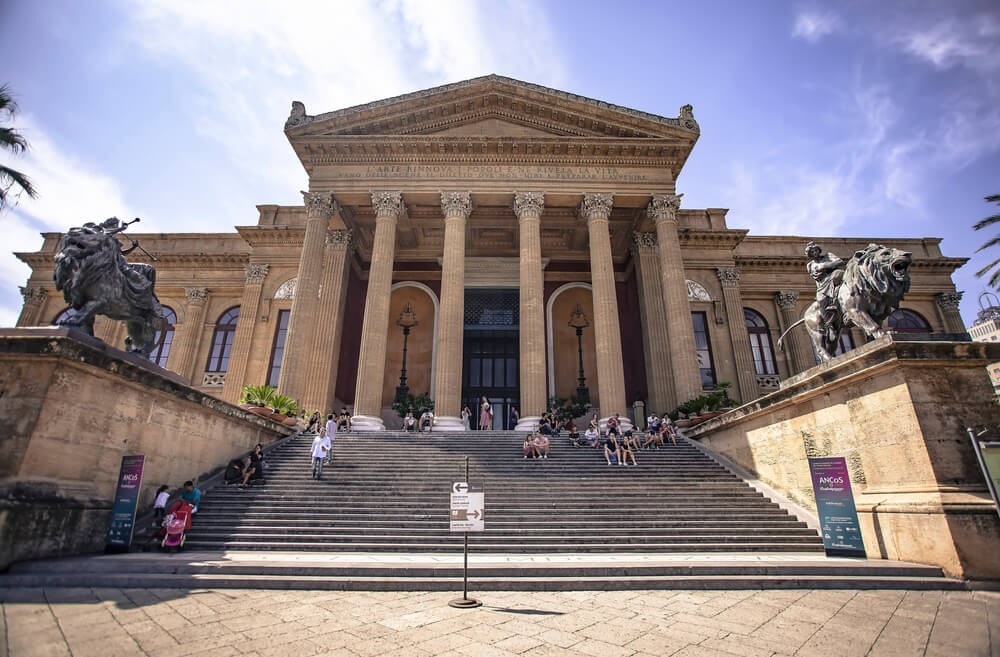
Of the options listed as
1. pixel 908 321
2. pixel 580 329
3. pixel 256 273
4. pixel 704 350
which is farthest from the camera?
pixel 908 321

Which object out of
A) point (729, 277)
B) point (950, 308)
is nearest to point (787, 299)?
point (729, 277)

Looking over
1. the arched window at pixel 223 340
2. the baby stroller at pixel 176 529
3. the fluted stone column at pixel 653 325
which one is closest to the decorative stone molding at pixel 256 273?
the arched window at pixel 223 340

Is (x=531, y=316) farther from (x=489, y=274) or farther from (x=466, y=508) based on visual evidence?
(x=466, y=508)

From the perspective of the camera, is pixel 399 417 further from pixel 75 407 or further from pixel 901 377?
pixel 901 377

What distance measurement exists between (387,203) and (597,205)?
857 cm

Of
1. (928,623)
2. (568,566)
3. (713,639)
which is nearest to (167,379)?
(568,566)

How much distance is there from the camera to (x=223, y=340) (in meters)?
24.9

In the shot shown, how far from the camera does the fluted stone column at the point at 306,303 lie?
17062mm

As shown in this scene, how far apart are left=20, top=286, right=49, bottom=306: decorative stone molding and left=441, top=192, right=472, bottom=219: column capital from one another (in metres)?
23.4

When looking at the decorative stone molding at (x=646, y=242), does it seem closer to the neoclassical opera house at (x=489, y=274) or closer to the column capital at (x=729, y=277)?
the neoclassical opera house at (x=489, y=274)

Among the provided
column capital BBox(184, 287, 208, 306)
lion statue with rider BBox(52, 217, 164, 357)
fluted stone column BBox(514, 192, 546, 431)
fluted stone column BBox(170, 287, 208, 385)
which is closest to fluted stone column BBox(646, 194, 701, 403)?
fluted stone column BBox(514, 192, 546, 431)

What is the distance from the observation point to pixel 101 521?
294 inches

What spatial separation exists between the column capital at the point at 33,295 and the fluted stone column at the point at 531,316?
86.0ft

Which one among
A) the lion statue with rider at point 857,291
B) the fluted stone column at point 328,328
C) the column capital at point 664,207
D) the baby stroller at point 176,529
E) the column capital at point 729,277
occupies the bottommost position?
the baby stroller at point 176,529
